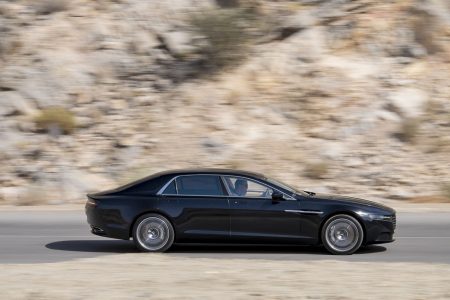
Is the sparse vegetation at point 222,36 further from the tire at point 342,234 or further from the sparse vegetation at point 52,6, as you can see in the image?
the tire at point 342,234

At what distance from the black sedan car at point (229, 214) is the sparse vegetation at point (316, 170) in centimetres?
975

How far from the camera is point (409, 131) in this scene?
81.6 ft

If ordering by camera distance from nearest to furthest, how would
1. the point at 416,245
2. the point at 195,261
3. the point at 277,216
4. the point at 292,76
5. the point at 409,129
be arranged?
the point at 195,261
the point at 277,216
the point at 416,245
the point at 409,129
the point at 292,76

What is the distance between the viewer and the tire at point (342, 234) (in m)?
13.3

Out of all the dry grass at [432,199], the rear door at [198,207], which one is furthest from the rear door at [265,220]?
the dry grass at [432,199]

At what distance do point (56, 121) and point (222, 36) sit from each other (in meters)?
6.30

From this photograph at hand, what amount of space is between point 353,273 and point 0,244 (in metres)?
7.04

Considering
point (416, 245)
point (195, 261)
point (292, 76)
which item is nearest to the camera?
point (195, 261)

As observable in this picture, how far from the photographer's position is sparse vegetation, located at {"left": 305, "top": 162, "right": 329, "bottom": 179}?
2351cm

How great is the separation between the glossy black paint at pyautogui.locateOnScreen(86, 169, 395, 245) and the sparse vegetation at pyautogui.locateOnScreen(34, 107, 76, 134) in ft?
41.1

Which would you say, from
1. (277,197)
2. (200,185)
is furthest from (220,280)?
(200,185)

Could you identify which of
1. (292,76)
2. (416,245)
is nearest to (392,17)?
(292,76)

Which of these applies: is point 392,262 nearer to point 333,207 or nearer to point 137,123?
point 333,207

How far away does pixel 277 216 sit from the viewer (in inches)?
524
